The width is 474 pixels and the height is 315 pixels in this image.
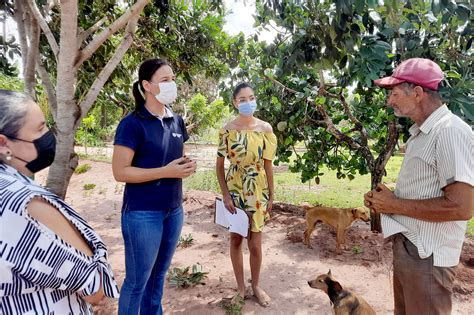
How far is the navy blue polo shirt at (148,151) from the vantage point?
6.47 feet

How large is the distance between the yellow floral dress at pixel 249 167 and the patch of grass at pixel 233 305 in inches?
26.6

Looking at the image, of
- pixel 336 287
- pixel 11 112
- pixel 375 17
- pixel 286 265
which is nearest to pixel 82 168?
pixel 286 265

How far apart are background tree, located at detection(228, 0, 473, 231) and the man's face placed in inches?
15.5

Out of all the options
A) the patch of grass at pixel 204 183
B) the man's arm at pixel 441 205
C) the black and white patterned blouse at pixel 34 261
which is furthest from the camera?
the patch of grass at pixel 204 183

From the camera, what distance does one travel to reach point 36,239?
1001mm

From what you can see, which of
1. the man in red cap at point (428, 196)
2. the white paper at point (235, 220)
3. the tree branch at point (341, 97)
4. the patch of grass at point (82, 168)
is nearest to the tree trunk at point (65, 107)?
the white paper at point (235, 220)

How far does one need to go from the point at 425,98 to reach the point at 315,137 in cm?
368

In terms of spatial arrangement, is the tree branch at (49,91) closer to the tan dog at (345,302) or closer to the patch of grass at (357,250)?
the tan dog at (345,302)

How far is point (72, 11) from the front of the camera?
83.8 inches

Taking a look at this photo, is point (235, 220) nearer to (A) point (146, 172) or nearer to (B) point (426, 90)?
(A) point (146, 172)

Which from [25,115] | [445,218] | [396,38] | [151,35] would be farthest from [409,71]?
[151,35]

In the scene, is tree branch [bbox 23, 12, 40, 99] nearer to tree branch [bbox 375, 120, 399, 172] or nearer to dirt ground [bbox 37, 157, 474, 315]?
dirt ground [bbox 37, 157, 474, 315]

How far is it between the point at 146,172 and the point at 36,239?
993 millimetres

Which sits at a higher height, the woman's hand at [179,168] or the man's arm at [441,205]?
the woman's hand at [179,168]
